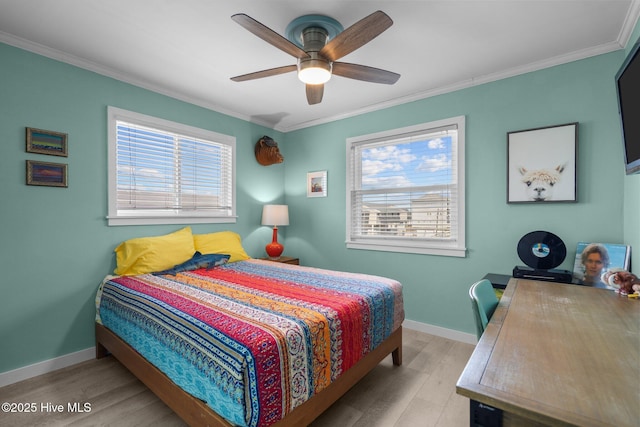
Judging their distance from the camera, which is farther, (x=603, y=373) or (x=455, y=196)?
(x=455, y=196)

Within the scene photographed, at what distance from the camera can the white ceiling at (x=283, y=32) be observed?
187 cm

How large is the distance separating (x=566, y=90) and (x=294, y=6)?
2.30 m

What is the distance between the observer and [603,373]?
830mm

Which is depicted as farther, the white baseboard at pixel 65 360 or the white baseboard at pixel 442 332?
the white baseboard at pixel 442 332

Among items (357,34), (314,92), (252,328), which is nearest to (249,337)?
(252,328)

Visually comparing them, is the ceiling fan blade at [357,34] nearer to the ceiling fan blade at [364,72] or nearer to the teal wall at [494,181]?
the ceiling fan blade at [364,72]

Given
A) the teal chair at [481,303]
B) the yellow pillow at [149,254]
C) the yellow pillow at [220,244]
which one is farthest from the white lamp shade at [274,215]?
the teal chair at [481,303]

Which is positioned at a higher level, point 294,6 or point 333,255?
point 294,6

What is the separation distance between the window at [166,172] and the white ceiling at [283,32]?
0.45 meters

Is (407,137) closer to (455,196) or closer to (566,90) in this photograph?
(455,196)

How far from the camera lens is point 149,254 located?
270 centimetres

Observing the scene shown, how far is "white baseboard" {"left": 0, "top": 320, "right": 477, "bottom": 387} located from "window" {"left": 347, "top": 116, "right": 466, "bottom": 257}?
0.79 m

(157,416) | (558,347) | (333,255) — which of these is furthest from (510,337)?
(333,255)

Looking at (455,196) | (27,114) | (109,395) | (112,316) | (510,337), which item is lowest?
(109,395)
